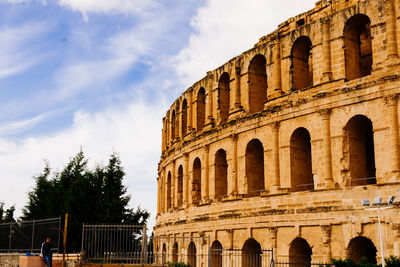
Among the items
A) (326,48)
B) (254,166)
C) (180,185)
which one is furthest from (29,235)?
(326,48)

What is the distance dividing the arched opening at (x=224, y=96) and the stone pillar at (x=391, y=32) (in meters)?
10.7

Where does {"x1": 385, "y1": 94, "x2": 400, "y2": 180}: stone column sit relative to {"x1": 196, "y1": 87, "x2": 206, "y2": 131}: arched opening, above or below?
below

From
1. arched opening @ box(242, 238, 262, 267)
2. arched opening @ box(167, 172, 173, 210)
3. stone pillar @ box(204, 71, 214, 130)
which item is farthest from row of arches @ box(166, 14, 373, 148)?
arched opening @ box(242, 238, 262, 267)

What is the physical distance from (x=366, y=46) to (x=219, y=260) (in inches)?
546

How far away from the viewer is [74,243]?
36750 mm

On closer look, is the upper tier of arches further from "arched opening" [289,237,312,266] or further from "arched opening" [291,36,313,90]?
"arched opening" [289,237,312,266]

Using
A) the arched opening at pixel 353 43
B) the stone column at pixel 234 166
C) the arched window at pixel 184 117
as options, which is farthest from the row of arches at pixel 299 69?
the stone column at pixel 234 166

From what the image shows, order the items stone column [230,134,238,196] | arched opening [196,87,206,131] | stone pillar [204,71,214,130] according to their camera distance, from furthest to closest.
Answer: arched opening [196,87,206,131]
stone pillar [204,71,214,130]
stone column [230,134,238,196]

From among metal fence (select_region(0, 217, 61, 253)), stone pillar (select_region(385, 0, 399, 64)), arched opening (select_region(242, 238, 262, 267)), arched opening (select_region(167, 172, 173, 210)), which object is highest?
stone pillar (select_region(385, 0, 399, 64))

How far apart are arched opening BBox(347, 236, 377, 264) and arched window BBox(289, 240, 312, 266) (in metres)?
2.67

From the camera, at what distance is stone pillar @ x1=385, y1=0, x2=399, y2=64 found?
19.7 metres

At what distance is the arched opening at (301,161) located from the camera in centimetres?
2294

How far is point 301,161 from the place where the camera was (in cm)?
2336

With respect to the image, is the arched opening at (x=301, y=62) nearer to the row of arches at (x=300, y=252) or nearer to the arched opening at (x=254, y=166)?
the arched opening at (x=254, y=166)
